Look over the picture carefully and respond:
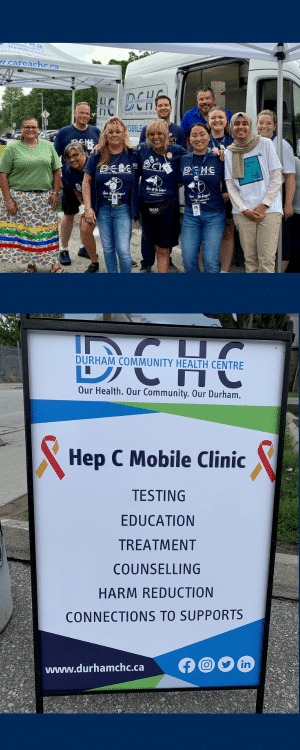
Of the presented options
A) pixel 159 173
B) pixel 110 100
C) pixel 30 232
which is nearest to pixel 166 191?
pixel 159 173

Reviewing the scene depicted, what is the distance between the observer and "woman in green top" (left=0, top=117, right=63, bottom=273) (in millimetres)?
4891

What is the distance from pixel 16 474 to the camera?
20.5 ft

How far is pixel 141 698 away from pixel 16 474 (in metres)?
3.87

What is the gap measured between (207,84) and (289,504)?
5.86 meters

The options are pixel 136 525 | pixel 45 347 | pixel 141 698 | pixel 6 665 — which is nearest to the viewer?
pixel 45 347

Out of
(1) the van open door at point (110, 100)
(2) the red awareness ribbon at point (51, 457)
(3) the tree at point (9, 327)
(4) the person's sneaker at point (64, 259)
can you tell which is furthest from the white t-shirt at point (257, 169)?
(1) the van open door at point (110, 100)

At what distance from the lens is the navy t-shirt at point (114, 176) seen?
462 centimetres

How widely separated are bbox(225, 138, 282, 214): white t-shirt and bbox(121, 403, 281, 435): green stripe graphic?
9.75 ft

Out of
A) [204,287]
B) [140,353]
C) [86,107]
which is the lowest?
[140,353]

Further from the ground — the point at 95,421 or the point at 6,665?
the point at 95,421

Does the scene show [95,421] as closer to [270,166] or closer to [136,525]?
[136,525]

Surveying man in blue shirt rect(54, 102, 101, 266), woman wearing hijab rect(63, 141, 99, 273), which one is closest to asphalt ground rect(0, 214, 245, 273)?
woman wearing hijab rect(63, 141, 99, 273)

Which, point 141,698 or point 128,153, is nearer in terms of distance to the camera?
point 141,698

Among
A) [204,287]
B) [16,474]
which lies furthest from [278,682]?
[16,474]
